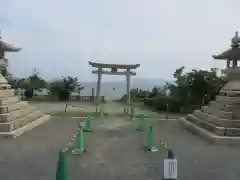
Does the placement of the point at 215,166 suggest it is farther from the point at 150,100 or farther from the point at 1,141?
the point at 150,100

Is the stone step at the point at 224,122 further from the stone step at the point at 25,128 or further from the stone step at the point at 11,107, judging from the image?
the stone step at the point at 11,107

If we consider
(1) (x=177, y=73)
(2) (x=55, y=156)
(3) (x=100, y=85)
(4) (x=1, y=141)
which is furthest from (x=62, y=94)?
(2) (x=55, y=156)

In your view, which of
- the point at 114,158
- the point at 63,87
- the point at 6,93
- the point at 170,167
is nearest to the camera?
the point at 170,167

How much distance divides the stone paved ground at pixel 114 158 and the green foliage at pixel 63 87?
75.9 feet

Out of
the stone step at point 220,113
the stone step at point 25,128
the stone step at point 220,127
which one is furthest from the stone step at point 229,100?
the stone step at point 25,128

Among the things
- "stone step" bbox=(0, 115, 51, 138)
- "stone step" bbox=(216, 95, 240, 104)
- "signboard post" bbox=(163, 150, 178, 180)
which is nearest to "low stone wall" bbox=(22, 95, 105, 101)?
"stone step" bbox=(0, 115, 51, 138)

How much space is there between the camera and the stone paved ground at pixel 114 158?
818 cm

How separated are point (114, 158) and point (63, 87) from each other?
2897 centimetres

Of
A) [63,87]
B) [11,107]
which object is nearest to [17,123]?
[11,107]

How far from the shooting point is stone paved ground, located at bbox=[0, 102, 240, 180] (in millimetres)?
8180

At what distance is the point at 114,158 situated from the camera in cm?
995

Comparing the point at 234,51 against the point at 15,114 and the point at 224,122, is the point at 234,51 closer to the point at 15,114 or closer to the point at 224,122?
the point at 224,122

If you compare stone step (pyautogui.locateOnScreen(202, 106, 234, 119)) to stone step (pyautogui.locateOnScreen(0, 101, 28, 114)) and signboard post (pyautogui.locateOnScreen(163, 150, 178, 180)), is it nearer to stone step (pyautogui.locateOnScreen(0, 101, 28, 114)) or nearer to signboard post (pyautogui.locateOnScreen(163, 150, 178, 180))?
stone step (pyautogui.locateOnScreen(0, 101, 28, 114))

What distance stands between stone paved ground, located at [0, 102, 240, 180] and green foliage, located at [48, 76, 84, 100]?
23134mm
